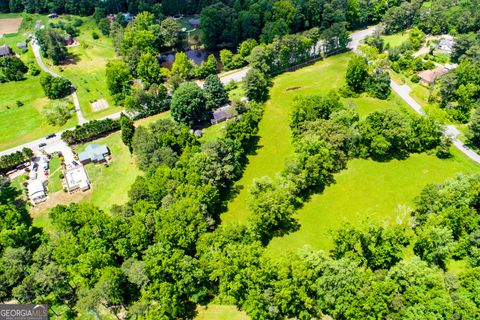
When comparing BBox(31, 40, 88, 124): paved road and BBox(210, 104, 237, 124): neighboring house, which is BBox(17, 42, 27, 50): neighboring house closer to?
BBox(31, 40, 88, 124): paved road

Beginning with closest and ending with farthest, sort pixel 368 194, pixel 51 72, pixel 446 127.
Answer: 1. pixel 368 194
2. pixel 446 127
3. pixel 51 72

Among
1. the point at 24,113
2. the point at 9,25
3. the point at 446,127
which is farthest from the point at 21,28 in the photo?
the point at 446,127

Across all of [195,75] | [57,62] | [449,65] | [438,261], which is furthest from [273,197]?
[57,62]

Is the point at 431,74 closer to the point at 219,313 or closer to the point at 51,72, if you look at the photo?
the point at 219,313

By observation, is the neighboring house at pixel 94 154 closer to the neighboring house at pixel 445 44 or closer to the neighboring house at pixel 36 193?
the neighboring house at pixel 36 193

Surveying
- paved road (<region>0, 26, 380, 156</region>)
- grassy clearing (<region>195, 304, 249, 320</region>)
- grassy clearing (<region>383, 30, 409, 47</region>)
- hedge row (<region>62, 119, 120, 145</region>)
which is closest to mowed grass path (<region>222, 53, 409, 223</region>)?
paved road (<region>0, 26, 380, 156</region>)

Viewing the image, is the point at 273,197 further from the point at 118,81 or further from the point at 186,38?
the point at 186,38

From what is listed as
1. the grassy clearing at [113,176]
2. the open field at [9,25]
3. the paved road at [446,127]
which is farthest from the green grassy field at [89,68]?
the paved road at [446,127]
